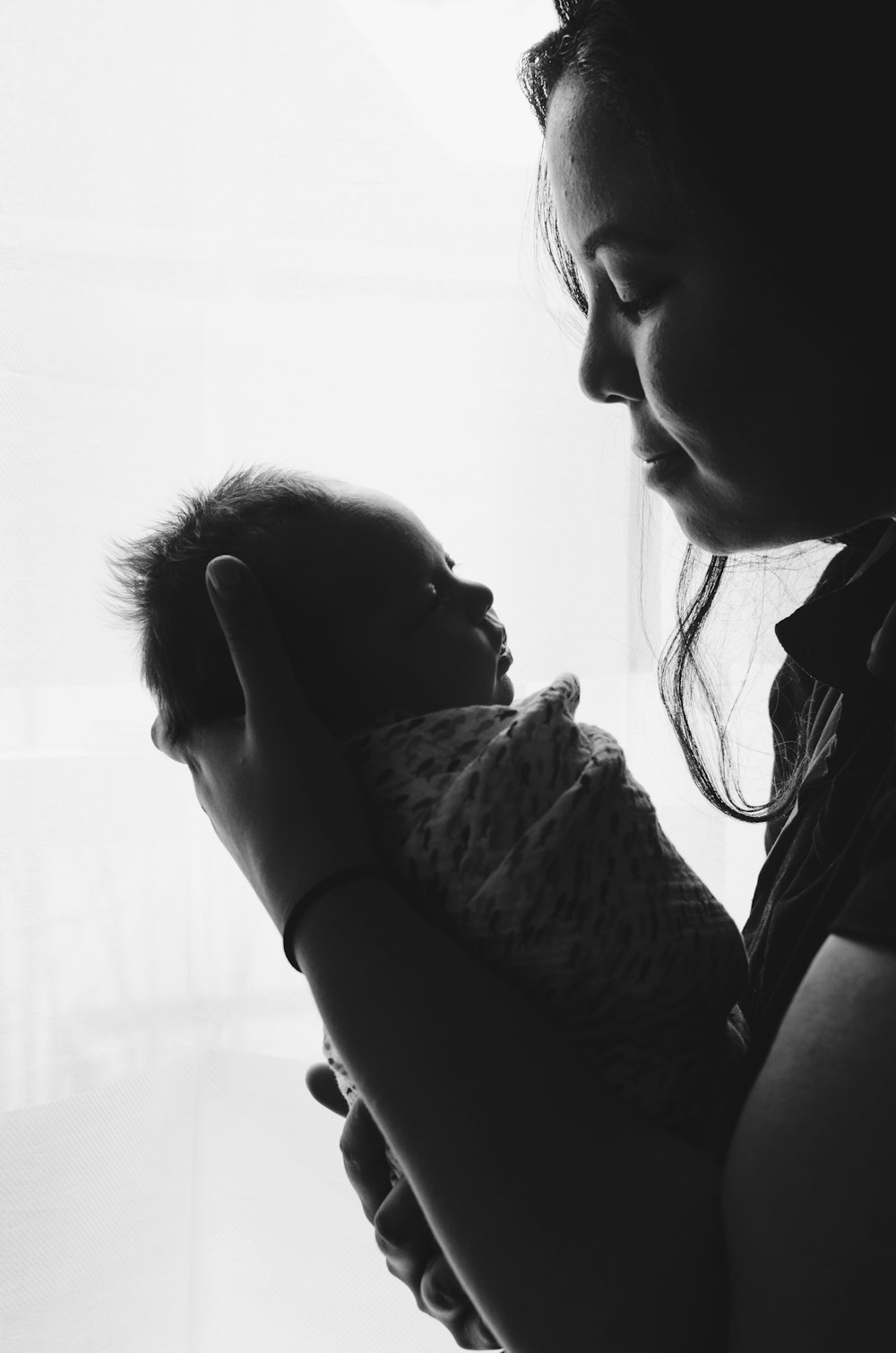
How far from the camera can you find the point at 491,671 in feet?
3.01

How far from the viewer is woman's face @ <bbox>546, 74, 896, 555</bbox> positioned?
656 millimetres

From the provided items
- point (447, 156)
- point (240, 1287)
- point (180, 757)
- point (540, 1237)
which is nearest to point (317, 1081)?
point (180, 757)

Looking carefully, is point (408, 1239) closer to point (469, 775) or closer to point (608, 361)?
point (469, 775)

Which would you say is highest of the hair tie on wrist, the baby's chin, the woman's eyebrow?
the woman's eyebrow

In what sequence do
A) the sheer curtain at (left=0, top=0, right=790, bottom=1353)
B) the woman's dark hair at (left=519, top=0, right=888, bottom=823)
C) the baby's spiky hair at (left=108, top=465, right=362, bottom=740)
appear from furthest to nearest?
the sheer curtain at (left=0, top=0, right=790, bottom=1353) < the baby's spiky hair at (left=108, top=465, right=362, bottom=740) < the woman's dark hair at (left=519, top=0, right=888, bottom=823)

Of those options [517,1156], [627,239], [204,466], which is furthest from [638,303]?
[204,466]

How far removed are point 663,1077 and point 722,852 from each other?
47.3 inches

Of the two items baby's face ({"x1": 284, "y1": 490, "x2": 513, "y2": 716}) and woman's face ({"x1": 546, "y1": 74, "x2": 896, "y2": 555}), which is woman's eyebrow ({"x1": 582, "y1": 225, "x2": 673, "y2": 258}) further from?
baby's face ({"x1": 284, "y1": 490, "x2": 513, "y2": 716})

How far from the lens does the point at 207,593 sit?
2.77 feet

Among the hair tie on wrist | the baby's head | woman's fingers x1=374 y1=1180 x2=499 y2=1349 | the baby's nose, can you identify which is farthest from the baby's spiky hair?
woman's fingers x1=374 y1=1180 x2=499 y2=1349

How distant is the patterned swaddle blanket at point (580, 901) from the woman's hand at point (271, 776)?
58 mm

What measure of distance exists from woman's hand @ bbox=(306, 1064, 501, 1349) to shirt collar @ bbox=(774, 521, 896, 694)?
1.51 feet

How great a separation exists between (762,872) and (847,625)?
21 cm

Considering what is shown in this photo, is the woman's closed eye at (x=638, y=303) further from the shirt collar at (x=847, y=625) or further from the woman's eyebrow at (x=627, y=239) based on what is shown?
the shirt collar at (x=847, y=625)
